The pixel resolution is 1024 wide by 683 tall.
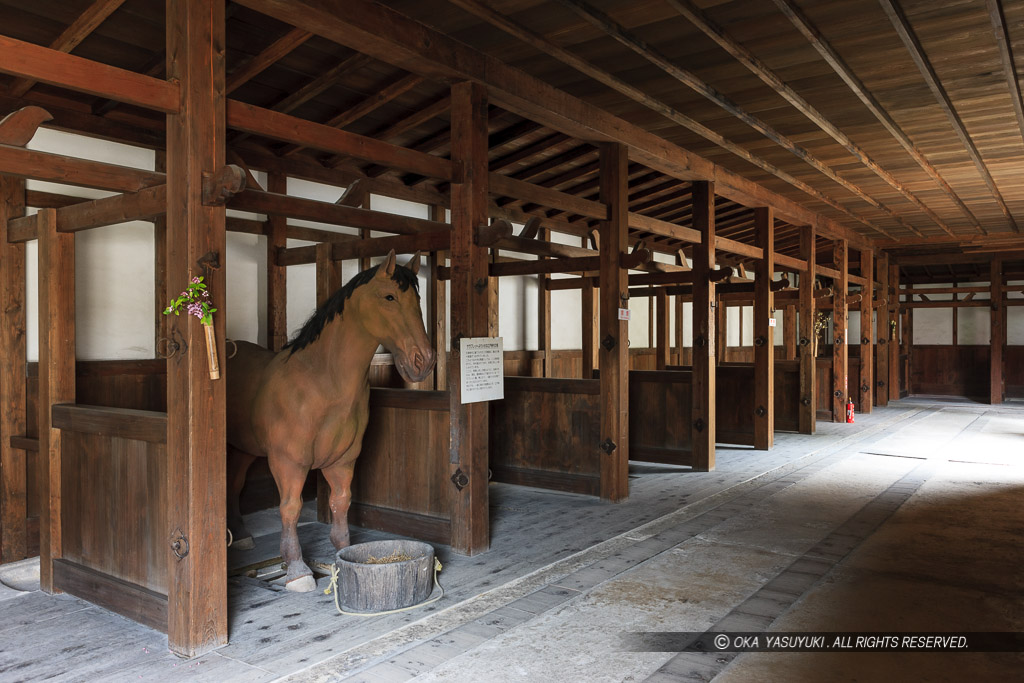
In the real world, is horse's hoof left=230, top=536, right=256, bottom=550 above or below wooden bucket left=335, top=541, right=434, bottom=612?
below

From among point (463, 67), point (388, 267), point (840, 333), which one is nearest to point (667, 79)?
point (463, 67)

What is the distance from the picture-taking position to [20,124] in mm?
2811

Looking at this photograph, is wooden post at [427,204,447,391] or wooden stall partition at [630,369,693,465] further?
wooden stall partition at [630,369,693,465]

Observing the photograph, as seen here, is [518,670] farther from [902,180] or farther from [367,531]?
[902,180]

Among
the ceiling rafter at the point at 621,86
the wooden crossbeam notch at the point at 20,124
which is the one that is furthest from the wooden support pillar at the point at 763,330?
the wooden crossbeam notch at the point at 20,124

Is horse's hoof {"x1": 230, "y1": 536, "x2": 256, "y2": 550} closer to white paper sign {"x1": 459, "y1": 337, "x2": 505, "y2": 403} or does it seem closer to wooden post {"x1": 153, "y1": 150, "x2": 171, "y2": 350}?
wooden post {"x1": 153, "y1": 150, "x2": 171, "y2": 350}

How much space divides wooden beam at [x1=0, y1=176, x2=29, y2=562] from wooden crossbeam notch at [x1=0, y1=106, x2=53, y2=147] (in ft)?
5.72

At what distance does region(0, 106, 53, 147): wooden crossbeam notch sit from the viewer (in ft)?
9.11

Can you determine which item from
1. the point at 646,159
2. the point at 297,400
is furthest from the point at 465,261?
the point at 646,159

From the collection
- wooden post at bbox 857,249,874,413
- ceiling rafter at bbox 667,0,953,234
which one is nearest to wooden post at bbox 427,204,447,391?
ceiling rafter at bbox 667,0,953,234

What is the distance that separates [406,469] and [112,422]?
1929mm

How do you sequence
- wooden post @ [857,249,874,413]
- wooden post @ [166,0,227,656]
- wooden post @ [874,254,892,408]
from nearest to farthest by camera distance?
1. wooden post @ [166,0,227,656]
2. wooden post @ [857,249,874,413]
3. wooden post @ [874,254,892,408]

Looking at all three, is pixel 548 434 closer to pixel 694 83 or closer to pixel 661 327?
pixel 694 83

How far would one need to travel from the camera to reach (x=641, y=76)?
5.04 metres
